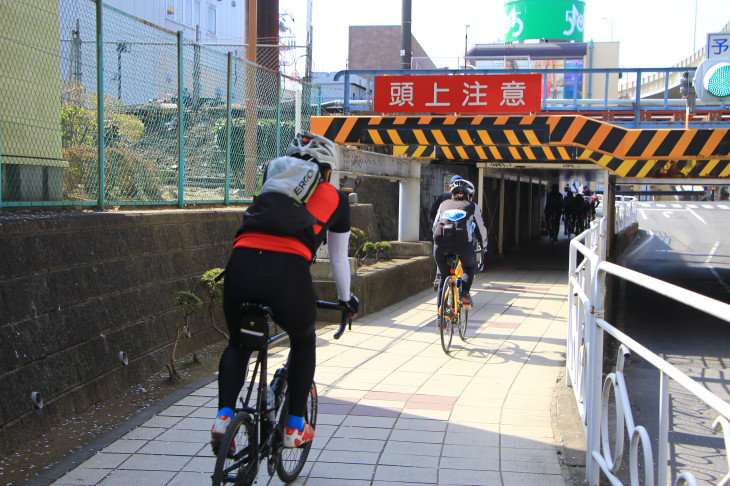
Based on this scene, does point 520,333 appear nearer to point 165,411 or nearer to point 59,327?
point 165,411

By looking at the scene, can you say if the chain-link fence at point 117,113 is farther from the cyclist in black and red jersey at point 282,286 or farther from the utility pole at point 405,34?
the utility pole at point 405,34

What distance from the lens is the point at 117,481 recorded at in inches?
155

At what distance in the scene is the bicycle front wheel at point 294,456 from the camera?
3.72 metres

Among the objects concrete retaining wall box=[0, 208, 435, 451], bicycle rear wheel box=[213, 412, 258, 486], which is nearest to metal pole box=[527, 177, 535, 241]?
concrete retaining wall box=[0, 208, 435, 451]

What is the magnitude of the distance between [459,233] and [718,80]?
5234 millimetres

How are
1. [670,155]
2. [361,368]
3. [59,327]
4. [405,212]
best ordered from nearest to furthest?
1. [59,327]
2. [361,368]
3. [670,155]
4. [405,212]

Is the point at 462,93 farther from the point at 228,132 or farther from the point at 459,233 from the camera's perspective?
the point at 228,132

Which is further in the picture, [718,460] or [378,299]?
[378,299]

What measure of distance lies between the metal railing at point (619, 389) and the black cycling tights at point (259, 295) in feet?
4.84

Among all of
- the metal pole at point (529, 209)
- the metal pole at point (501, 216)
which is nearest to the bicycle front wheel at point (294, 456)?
the metal pole at point (501, 216)

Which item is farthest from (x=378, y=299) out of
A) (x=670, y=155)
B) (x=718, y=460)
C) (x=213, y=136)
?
(x=718, y=460)

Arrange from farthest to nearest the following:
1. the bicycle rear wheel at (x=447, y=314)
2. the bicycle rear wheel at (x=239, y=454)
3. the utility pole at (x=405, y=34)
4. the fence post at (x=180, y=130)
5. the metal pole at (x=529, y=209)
Answer: the metal pole at (x=529, y=209)
the utility pole at (x=405, y=34)
the fence post at (x=180, y=130)
the bicycle rear wheel at (x=447, y=314)
the bicycle rear wheel at (x=239, y=454)

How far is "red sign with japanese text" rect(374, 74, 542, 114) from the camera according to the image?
9969mm

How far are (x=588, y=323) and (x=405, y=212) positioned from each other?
922 centimetres
